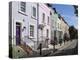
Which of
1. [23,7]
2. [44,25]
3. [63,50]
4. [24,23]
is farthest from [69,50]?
[23,7]

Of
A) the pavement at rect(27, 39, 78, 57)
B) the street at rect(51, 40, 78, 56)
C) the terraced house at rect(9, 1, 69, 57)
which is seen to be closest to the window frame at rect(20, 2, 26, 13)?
the terraced house at rect(9, 1, 69, 57)

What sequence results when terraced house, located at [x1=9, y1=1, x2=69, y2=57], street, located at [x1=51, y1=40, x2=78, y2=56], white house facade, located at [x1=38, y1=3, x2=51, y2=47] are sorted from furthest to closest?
street, located at [x1=51, y1=40, x2=78, y2=56] < white house facade, located at [x1=38, y1=3, x2=51, y2=47] < terraced house, located at [x1=9, y1=1, x2=69, y2=57]

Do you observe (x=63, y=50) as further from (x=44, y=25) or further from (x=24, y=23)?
(x=24, y=23)

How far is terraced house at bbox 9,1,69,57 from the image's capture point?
2.45 metres

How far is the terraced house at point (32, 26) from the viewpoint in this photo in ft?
8.04

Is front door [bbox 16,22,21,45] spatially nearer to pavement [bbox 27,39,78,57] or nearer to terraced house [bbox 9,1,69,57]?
terraced house [bbox 9,1,69,57]

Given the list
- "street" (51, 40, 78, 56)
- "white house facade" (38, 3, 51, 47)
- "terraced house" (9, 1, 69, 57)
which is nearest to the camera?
"terraced house" (9, 1, 69, 57)

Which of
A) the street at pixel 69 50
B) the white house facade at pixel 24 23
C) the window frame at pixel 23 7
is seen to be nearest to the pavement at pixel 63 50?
the street at pixel 69 50

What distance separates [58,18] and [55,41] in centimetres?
30

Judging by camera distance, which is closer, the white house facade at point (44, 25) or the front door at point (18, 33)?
the front door at point (18, 33)

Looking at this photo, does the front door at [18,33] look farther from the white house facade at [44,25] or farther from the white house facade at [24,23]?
the white house facade at [44,25]

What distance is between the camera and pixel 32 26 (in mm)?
2564

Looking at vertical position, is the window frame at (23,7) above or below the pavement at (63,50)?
above

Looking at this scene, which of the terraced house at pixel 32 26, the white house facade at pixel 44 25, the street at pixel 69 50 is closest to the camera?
the terraced house at pixel 32 26
